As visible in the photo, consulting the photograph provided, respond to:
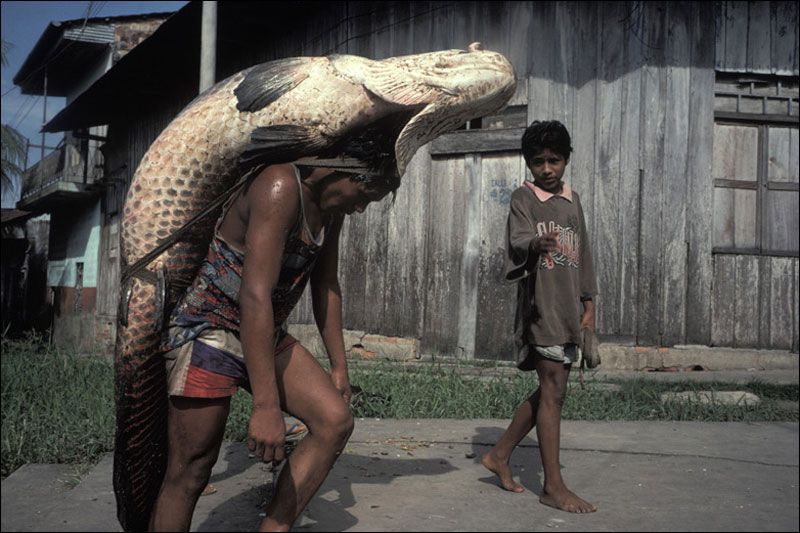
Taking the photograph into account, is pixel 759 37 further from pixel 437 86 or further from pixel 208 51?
pixel 437 86

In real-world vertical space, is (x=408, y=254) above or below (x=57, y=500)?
above

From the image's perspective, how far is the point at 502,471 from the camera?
3.09 metres

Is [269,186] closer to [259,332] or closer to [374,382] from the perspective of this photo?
[259,332]

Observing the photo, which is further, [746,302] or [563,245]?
[746,302]

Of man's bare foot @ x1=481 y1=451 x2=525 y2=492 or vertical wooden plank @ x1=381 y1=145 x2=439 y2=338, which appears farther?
vertical wooden plank @ x1=381 y1=145 x2=439 y2=338

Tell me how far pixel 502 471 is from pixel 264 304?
1682mm

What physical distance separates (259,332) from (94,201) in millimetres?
17380

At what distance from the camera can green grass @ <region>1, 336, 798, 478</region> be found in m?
4.04

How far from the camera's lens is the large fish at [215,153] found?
2006mm

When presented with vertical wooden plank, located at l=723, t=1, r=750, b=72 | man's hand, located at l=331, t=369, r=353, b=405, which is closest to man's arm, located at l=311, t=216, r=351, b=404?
man's hand, located at l=331, t=369, r=353, b=405

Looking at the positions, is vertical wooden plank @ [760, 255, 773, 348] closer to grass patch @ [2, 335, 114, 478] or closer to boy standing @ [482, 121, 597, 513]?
boy standing @ [482, 121, 597, 513]

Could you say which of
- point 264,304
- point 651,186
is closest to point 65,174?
point 651,186

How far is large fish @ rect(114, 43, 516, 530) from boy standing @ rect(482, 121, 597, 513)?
0.99 m

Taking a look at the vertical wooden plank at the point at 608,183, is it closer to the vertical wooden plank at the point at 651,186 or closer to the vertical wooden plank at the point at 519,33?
the vertical wooden plank at the point at 651,186
